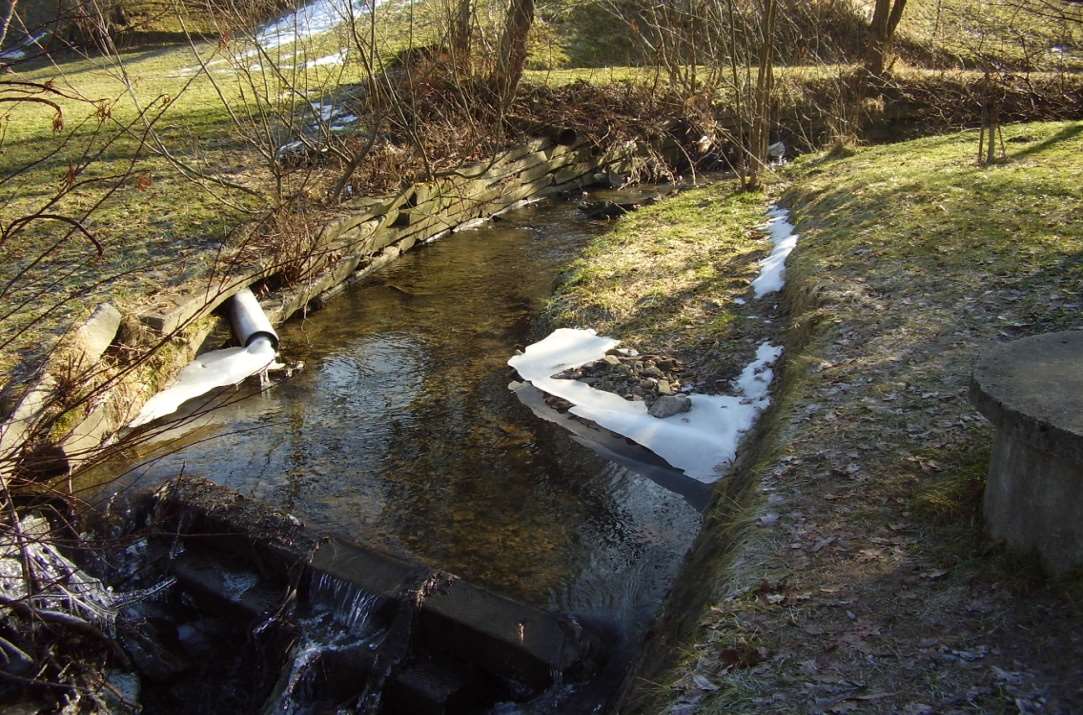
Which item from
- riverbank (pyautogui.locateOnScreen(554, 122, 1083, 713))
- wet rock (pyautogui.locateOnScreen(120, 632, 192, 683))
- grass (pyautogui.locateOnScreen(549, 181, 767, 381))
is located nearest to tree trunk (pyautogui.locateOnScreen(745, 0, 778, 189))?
grass (pyautogui.locateOnScreen(549, 181, 767, 381))

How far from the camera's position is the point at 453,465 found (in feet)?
21.3

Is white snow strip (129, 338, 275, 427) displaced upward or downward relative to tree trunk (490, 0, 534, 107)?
downward

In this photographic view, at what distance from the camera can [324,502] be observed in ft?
19.9

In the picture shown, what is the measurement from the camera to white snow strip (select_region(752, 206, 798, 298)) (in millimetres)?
8539

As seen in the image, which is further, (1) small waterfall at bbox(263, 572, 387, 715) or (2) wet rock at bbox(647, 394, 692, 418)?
(2) wet rock at bbox(647, 394, 692, 418)

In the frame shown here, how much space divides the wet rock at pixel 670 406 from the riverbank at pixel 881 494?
664 mm

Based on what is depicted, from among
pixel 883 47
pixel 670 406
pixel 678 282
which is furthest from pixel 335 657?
pixel 883 47

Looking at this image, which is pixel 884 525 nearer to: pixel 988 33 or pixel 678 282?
pixel 678 282

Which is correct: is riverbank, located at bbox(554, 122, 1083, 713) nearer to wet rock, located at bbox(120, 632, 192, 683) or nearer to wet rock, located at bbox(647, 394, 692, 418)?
wet rock, located at bbox(647, 394, 692, 418)

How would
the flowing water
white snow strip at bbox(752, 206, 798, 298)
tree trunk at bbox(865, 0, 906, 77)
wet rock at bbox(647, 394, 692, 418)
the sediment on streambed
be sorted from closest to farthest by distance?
1. the sediment on streambed
2. the flowing water
3. wet rock at bbox(647, 394, 692, 418)
4. white snow strip at bbox(752, 206, 798, 298)
5. tree trunk at bbox(865, 0, 906, 77)

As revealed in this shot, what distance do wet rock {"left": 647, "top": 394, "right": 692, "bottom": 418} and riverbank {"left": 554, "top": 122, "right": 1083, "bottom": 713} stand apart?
664 mm

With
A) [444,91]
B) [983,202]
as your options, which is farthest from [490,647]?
[444,91]

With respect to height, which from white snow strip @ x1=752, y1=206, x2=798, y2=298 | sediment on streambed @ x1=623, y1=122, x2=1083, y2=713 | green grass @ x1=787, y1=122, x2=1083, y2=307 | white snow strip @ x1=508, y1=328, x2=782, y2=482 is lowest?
white snow strip @ x1=508, y1=328, x2=782, y2=482

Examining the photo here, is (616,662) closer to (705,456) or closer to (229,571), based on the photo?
(705,456)
